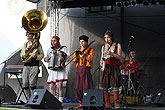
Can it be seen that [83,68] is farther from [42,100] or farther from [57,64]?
[42,100]

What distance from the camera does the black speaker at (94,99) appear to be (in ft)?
17.7

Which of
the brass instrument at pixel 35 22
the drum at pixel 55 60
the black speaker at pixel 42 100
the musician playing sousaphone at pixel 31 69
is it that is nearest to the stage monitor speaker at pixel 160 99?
the drum at pixel 55 60

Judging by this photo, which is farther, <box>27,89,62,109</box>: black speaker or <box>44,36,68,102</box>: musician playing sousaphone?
<box>44,36,68,102</box>: musician playing sousaphone

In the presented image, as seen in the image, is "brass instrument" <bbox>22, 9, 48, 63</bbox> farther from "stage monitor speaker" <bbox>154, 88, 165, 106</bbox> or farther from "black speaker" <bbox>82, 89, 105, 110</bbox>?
"stage monitor speaker" <bbox>154, 88, 165, 106</bbox>

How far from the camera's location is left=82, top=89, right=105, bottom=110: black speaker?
5.39 metres

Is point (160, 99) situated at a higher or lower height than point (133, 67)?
lower

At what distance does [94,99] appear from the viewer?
217 inches

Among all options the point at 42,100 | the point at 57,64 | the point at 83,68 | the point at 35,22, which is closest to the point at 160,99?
the point at 83,68

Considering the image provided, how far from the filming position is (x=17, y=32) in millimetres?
9883

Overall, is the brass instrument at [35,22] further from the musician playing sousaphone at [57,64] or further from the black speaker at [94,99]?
the black speaker at [94,99]

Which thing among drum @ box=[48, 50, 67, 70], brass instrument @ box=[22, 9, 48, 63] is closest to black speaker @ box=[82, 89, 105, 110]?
drum @ box=[48, 50, 67, 70]

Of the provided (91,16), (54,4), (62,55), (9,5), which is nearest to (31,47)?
(62,55)

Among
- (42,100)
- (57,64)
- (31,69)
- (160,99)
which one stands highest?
(57,64)

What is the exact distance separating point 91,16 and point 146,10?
1.63m
